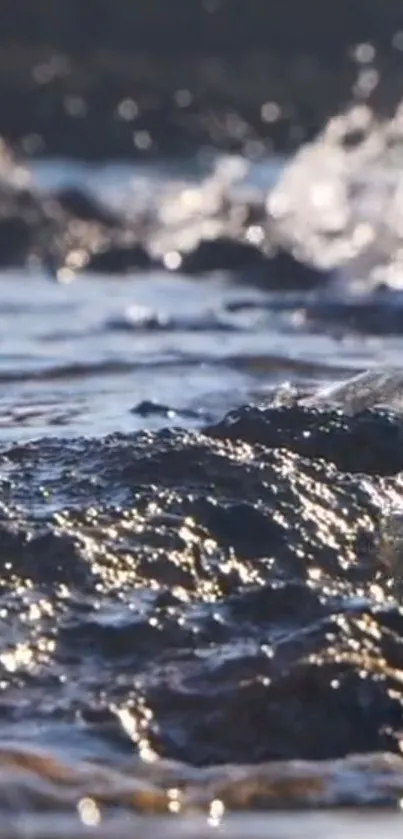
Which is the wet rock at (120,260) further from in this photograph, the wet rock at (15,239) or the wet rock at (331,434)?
the wet rock at (331,434)

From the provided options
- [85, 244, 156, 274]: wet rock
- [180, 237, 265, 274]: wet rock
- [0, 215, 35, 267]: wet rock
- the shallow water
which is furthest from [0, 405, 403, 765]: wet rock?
[0, 215, 35, 267]: wet rock

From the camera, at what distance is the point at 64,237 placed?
37.0 feet

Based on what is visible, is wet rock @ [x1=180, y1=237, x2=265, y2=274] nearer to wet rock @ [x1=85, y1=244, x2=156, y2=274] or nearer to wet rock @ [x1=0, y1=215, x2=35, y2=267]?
wet rock @ [x1=85, y1=244, x2=156, y2=274]

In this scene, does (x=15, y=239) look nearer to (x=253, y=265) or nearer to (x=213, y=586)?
(x=253, y=265)

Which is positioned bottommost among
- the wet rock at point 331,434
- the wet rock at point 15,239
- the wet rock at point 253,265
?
the wet rock at point 331,434

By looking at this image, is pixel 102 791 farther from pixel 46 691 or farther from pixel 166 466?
pixel 166 466

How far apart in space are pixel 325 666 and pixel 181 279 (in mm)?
→ 7089

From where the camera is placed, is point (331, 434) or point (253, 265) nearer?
point (331, 434)

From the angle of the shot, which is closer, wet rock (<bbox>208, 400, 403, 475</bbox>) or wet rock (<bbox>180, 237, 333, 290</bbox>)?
wet rock (<bbox>208, 400, 403, 475</bbox>)

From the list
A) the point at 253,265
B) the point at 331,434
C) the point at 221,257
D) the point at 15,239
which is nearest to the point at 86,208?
the point at 15,239

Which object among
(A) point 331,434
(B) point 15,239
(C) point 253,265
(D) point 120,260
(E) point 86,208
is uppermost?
(E) point 86,208

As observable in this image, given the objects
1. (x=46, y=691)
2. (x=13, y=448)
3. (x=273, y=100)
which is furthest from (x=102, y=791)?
(x=273, y=100)

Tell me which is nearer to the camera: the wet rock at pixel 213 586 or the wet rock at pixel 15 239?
the wet rock at pixel 213 586

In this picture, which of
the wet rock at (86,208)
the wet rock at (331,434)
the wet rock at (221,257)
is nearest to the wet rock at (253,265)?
the wet rock at (221,257)
